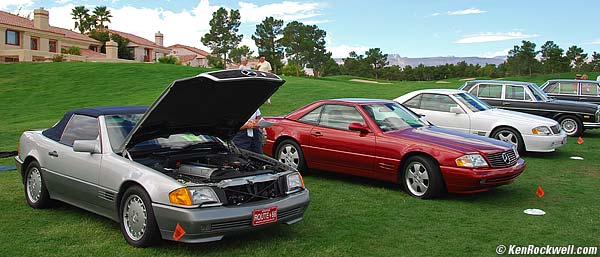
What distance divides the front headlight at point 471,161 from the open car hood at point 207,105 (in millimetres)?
2691

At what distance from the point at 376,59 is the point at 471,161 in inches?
2820

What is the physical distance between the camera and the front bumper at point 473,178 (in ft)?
22.8

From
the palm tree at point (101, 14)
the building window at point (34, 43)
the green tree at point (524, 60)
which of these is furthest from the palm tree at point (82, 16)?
the green tree at point (524, 60)

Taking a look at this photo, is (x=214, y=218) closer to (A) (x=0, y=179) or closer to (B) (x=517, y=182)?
(A) (x=0, y=179)

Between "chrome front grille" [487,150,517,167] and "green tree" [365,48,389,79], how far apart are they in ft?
231

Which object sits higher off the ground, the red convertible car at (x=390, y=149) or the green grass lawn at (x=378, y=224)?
the red convertible car at (x=390, y=149)

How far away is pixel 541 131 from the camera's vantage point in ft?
36.3

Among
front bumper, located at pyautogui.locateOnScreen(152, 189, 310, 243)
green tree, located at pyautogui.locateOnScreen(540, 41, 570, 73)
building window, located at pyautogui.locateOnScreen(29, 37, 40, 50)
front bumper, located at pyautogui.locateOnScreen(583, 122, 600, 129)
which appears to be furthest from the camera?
green tree, located at pyautogui.locateOnScreen(540, 41, 570, 73)

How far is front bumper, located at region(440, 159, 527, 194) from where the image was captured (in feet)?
22.8

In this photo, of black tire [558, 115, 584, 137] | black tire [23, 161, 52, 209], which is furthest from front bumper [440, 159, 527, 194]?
black tire [558, 115, 584, 137]

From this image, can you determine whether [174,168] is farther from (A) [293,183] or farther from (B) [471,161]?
(B) [471,161]

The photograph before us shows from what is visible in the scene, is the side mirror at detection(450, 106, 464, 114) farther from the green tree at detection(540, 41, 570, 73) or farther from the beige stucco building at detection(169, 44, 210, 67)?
the beige stucco building at detection(169, 44, 210, 67)

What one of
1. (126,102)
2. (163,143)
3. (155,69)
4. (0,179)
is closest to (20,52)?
(155,69)

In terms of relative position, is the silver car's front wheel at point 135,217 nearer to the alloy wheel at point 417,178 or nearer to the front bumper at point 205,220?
the front bumper at point 205,220
